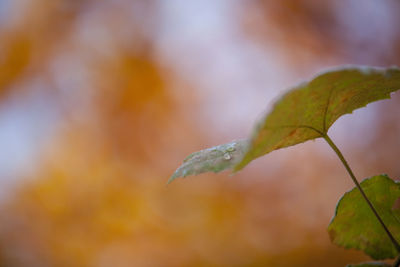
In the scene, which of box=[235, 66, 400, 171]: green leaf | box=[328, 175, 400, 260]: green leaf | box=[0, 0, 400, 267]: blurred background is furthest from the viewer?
box=[0, 0, 400, 267]: blurred background

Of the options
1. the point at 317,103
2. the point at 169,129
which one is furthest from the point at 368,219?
the point at 169,129

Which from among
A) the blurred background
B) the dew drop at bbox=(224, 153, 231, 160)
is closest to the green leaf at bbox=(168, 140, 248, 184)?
the dew drop at bbox=(224, 153, 231, 160)

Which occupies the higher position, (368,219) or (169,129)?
(169,129)

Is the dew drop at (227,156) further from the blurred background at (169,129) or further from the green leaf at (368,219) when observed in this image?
the blurred background at (169,129)

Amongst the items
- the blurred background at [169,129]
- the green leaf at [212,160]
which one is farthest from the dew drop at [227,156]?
the blurred background at [169,129]

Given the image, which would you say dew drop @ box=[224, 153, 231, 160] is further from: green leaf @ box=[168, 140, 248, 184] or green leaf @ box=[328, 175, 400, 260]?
green leaf @ box=[328, 175, 400, 260]

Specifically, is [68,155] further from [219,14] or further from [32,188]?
[219,14]

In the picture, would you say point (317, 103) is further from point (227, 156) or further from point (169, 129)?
point (169, 129)
